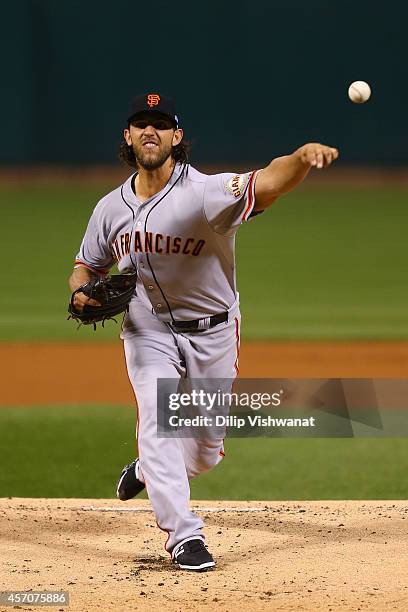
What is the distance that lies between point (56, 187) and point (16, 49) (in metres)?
2.75

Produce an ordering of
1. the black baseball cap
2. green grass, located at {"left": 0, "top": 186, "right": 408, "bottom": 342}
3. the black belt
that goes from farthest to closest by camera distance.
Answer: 1. green grass, located at {"left": 0, "top": 186, "right": 408, "bottom": 342}
2. the black belt
3. the black baseball cap

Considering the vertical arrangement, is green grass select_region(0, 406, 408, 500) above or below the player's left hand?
below

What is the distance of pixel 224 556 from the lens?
4621 millimetres

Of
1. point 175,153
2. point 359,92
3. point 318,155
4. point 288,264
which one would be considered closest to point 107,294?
point 175,153

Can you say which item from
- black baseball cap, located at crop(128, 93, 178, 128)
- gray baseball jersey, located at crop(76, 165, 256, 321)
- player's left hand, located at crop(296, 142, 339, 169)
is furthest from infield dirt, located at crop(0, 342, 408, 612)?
black baseball cap, located at crop(128, 93, 178, 128)

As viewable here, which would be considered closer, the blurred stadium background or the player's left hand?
the player's left hand

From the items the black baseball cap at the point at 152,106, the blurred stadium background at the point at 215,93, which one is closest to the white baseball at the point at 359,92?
the black baseball cap at the point at 152,106

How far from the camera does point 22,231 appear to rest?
60.1ft

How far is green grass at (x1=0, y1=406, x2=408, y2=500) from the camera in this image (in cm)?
633

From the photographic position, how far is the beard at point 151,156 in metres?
4.74

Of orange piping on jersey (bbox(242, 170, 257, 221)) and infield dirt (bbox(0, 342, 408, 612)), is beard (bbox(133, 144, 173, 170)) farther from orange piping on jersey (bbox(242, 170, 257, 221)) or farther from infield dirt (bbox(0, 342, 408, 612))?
infield dirt (bbox(0, 342, 408, 612))

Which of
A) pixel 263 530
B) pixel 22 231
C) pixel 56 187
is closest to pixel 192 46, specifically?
pixel 56 187

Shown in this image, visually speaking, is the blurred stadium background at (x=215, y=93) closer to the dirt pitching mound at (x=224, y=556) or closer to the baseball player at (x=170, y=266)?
the dirt pitching mound at (x=224, y=556)

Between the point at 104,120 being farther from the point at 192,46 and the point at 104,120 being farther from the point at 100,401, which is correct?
the point at 100,401
